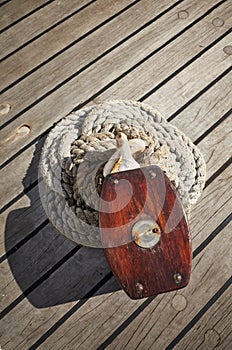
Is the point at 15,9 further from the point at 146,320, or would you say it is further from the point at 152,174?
the point at 146,320

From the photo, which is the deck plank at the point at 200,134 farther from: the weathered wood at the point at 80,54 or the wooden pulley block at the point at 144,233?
the wooden pulley block at the point at 144,233

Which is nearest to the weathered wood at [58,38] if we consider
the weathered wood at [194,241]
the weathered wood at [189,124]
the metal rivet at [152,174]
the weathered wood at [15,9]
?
the weathered wood at [15,9]

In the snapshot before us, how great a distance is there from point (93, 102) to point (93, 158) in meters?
0.58

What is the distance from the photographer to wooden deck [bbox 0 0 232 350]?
1.56 metres

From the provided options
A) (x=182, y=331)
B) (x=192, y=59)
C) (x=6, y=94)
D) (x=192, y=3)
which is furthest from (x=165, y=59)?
(x=182, y=331)

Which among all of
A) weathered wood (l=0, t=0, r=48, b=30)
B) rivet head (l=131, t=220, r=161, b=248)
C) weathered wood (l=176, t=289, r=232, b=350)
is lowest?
weathered wood (l=176, t=289, r=232, b=350)

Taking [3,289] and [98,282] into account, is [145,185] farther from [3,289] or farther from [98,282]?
[3,289]

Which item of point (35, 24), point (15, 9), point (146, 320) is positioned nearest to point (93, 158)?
Result: point (146, 320)

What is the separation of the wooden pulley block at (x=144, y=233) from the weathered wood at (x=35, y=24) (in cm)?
122

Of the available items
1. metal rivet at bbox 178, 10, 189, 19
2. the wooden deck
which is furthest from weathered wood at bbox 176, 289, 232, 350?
metal rivet at bbox 178, 10, 189, 19

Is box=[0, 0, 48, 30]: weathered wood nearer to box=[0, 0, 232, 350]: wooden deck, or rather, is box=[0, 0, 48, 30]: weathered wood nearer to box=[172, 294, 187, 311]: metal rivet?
box=[0, 0, 232, 350]: wooden deck

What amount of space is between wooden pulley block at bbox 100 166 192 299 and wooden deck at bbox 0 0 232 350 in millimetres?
436

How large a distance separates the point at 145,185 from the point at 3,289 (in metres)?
0.72

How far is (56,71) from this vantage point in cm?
211
